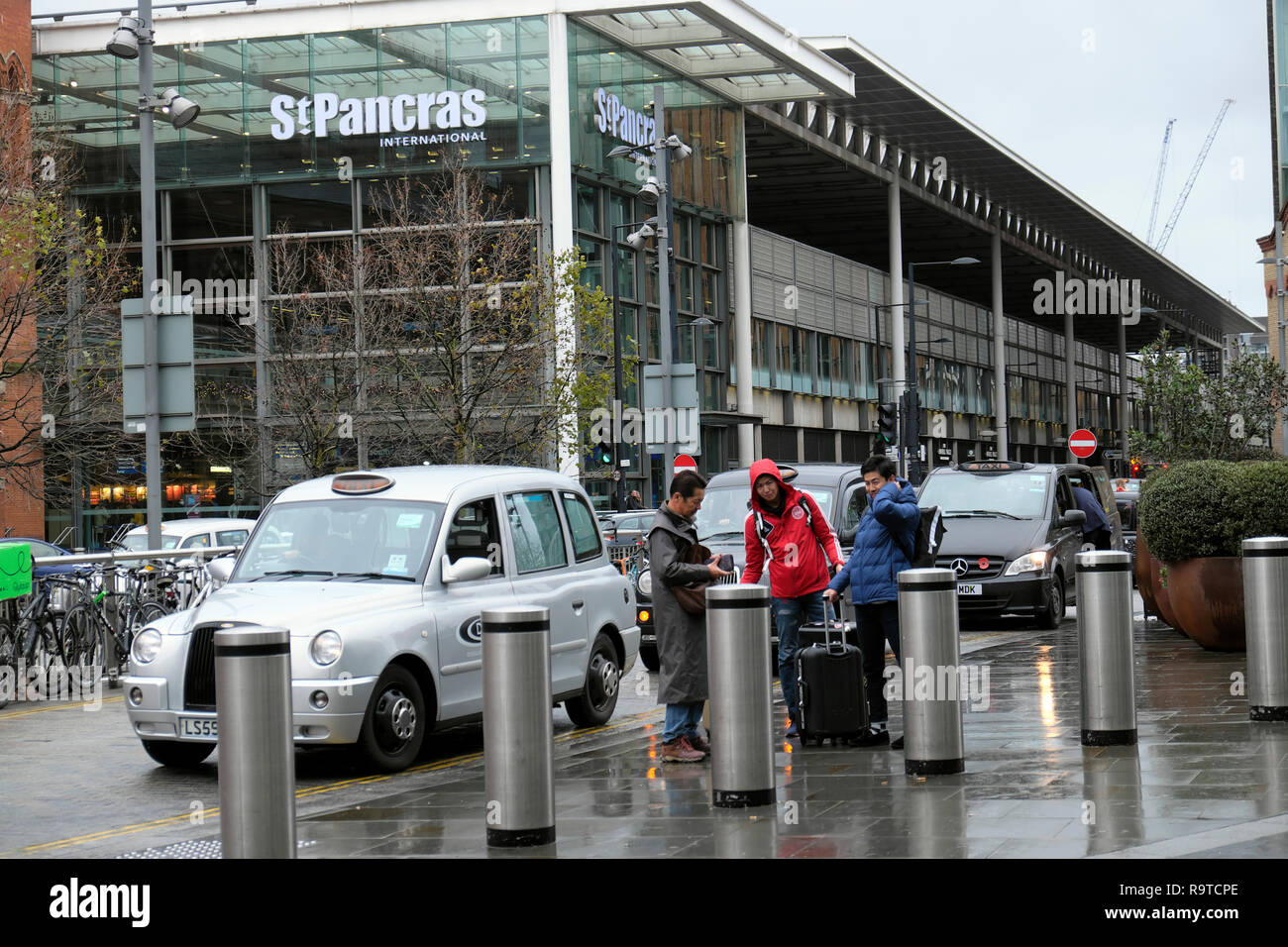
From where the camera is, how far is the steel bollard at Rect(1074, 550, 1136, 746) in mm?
9367

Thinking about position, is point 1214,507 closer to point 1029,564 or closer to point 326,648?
point 1029,564

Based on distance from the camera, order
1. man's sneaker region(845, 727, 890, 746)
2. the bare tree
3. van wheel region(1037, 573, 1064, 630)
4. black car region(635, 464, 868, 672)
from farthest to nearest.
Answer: the bare tree → van wheel region(1037, 573, 1064, 630) → black car region(635, 464, 868, 672) → man's sneaker region(845, 727, 890, 746)

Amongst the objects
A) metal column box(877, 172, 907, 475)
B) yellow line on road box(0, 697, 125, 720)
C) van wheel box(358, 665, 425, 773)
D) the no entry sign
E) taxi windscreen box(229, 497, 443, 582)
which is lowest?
yellow line on road box(0, 697, 125, 720)

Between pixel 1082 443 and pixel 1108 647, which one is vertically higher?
pixel 1082 443

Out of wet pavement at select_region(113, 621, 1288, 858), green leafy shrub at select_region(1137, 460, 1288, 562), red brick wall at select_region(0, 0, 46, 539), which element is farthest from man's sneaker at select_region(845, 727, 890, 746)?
red brick wall at select_region(0, 0, 46, 539)

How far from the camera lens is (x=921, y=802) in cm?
789

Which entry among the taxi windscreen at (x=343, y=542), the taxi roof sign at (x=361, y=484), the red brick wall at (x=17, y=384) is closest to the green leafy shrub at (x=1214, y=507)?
the taxi windscreen at (x=343, y=542)

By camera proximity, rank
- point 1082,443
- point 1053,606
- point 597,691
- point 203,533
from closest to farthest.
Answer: point 597,691
point 1053,606
point 203,533
point 1082,443

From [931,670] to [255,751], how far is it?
12.0ft

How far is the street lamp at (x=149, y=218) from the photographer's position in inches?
698

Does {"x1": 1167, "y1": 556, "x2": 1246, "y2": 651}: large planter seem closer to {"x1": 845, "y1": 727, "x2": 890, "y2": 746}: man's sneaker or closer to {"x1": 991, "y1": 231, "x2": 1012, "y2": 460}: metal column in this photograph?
{"x1": 845, "y1": 727, "x2": 890, "y2": 746}: man's sneaker

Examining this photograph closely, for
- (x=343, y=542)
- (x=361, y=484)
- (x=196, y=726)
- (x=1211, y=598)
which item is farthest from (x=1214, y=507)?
(x=196, y=726)

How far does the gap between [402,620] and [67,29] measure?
124 feet

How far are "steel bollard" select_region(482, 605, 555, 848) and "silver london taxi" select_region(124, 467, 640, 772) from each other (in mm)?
2174
